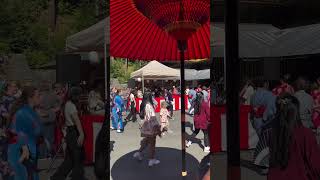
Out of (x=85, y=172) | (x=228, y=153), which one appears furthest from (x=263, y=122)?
(x=85, y=172)

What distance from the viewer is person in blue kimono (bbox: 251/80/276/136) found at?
2.33m

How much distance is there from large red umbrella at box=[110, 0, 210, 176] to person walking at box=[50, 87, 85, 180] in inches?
30.5

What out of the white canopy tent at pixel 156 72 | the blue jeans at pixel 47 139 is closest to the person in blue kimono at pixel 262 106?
the blue jeans at pixel 47 139

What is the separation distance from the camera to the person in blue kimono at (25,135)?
2.79m

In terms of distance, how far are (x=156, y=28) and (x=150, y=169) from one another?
3.66 metres

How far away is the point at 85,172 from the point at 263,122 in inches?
52.9

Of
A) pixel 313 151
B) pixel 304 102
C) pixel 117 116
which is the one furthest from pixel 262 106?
pixel 117 116

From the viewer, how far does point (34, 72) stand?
276 centimetres

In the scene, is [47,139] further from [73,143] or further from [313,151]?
[313,151]

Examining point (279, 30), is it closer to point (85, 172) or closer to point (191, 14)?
point (191, 14)

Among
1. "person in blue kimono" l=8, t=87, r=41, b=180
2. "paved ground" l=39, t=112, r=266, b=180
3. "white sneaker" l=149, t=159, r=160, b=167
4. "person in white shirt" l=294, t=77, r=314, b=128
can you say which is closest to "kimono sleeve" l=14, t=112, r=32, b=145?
"person in blue kimono" l=8, t=87, r=41, b=180

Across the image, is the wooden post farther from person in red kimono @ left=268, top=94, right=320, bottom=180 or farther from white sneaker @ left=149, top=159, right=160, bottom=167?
white sneaker @ left=149, top=159, right=160, bottom=167

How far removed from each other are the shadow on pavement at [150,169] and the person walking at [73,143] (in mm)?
3092

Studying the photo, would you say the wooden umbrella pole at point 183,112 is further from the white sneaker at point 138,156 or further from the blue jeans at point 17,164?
the white sneaker at point 138,156
